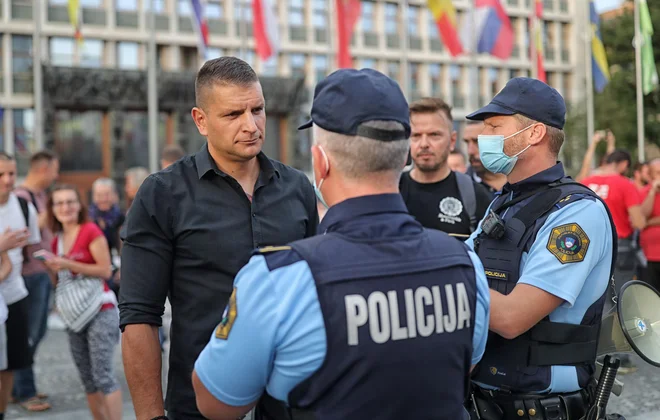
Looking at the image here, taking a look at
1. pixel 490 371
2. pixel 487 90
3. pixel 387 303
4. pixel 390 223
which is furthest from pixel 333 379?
pixel 487 90

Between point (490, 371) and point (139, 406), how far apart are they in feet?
4.04

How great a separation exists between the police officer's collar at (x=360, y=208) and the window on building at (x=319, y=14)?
38031 millimetres

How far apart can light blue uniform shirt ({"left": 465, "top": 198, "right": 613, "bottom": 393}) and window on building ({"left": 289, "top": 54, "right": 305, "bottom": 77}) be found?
118ft

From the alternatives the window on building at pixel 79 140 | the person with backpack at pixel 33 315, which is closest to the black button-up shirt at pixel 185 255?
the person with backpack at pixel 33 315

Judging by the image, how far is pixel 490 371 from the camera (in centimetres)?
284

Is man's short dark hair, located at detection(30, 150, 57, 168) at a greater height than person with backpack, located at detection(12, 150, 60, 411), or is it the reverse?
man's short dark hair, located at detection(30, 150, 57, 168)

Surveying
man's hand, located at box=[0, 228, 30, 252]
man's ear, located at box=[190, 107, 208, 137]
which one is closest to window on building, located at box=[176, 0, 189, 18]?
man's hand, located at box=[0, 228, 30, 252]

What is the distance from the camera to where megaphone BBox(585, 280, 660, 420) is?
284 cm

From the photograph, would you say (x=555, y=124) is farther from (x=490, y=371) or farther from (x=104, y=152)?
(x=104, y=152)

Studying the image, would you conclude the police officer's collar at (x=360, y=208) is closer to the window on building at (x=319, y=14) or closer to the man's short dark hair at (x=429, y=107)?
the man's short dark hair at (x=429, y=107)

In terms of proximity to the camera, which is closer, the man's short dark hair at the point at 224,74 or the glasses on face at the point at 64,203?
the man's short dark hair at the point at 224,74

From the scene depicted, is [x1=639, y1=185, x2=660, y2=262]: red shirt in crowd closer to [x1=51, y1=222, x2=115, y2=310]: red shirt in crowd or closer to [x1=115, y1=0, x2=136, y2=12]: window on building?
[x1=51, y1=222, x2=115, y2=310]: red shirt in crowd

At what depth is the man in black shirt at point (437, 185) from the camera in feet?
15.6

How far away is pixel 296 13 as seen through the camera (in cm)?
3838
